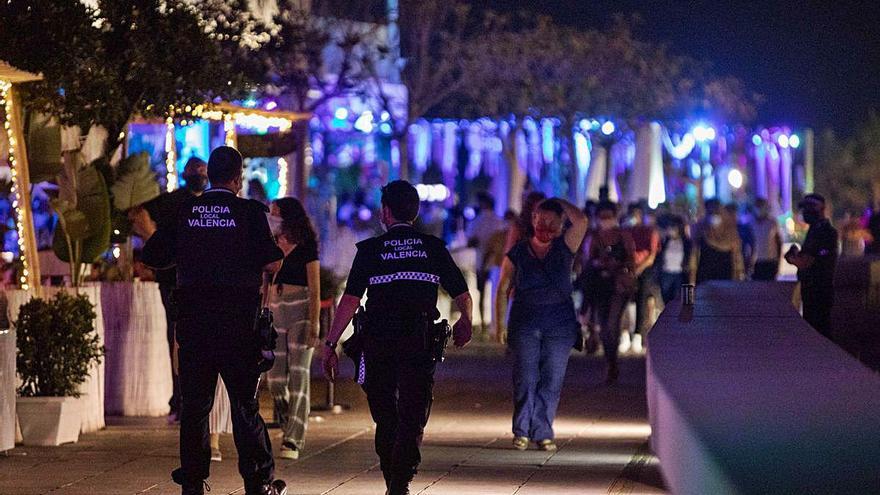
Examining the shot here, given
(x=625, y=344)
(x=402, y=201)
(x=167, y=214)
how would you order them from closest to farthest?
(x=402, y=201), (x=167, y=214), (x=625, y=344)

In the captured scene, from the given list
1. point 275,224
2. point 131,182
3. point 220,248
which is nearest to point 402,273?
point 220,248

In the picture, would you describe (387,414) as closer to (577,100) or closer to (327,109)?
(327,109)

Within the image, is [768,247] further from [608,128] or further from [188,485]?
[608,128]

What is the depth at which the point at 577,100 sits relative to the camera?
5328 centimetres

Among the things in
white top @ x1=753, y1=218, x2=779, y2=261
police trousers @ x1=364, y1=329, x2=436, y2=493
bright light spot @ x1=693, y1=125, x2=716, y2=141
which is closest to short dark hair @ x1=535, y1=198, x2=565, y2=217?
police trousers @ x1=364, y1=329, x2=436, y2=493

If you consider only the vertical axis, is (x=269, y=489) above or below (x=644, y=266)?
below

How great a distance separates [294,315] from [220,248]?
11.1 feet

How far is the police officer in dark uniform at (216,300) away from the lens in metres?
9.20

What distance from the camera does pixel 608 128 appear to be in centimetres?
5712

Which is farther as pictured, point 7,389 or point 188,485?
point 7,389

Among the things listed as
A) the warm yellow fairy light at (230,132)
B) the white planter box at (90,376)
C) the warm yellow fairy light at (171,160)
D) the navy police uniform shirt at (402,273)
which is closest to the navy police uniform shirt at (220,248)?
the navy police uniform shirt at (402,273)

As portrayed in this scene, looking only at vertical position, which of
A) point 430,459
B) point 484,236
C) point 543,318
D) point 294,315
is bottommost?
point 430,459

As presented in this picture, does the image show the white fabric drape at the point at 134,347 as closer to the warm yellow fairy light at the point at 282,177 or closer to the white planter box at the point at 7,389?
the white planter box at the point at 7,389

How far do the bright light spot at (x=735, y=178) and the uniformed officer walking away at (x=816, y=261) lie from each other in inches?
2183
